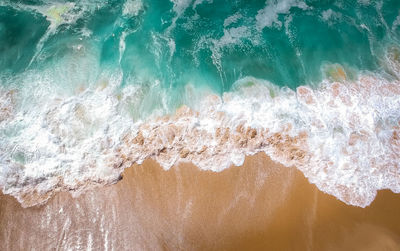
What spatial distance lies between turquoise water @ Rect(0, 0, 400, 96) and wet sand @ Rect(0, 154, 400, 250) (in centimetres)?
316

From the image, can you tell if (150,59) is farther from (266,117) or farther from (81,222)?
(81,222)

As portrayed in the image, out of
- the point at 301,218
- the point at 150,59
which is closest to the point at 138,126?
the point at 150,59

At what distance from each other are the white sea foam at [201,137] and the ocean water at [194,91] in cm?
3

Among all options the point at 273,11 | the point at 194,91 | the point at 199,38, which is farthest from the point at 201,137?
the point at 273,11

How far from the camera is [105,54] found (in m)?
8.76

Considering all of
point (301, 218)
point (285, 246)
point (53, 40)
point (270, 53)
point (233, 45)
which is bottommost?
point (285, 246)

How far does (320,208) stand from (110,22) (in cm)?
968

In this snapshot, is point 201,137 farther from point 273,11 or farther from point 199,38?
point 273,11

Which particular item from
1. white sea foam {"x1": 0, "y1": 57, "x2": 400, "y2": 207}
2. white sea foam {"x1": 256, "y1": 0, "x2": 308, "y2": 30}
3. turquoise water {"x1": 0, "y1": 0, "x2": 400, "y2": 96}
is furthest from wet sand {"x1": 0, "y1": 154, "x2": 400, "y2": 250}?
white sea foam {"x1": 256, "y1": 0, "x2": 308, "y2": 30}

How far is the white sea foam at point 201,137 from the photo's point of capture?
23.0ft

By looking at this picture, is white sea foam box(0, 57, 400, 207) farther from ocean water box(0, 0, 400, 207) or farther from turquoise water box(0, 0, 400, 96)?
turquoise water box(0, 0, 400, 96)

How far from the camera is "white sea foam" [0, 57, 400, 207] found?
700cm

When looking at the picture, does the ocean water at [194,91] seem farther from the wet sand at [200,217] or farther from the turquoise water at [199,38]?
the wet sand at [200,217]

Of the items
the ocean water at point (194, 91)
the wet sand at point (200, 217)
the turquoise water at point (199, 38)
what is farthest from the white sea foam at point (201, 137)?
the turquoise water at point (199, 38)
